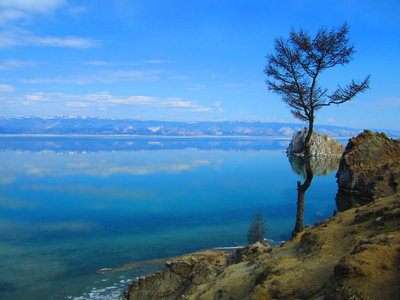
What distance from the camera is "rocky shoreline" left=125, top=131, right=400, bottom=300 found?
18.9 ft

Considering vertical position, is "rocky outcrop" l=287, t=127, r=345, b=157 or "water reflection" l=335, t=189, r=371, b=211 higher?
"rocky outcrop" l=287, t=127, r=345, b=157

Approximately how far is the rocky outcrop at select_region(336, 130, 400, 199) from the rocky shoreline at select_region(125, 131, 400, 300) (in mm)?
23751

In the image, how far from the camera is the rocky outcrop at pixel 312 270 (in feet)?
18.8

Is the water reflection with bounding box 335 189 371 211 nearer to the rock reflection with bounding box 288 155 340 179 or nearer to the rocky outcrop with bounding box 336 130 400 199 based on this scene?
the rocky outcrop with bounding box 336 130 400 199

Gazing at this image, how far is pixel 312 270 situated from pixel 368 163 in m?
32.8

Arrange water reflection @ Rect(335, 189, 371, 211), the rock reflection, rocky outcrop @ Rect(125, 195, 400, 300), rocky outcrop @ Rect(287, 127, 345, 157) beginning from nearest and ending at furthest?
rocky outcrop @ Rect(125, 195, 400, 300)
water reflection @ Rect(335, 189, 371, 211)
the rock reflection
rocky outcrop @ Rect(287, 127, 345, 157)

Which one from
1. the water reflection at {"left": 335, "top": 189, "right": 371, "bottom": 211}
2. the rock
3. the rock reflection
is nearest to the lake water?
the water reflection at {"left": 335, "top": 189, "right": 371, "bottom": 211}

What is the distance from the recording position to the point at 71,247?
60.9 ft

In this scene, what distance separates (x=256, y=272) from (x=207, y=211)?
1870 centimetres

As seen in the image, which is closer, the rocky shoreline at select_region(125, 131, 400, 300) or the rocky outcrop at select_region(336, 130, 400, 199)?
the rocky shoreline at select_region(125, 131, 400, 300)

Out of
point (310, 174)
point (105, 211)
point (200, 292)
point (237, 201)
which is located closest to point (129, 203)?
point (105, 211)

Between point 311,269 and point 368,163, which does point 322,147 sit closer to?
point 368,163

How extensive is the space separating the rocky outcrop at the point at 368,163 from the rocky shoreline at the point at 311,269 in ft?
77.9

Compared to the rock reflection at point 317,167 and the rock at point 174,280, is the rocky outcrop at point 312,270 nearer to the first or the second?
the rock at point 174,280
